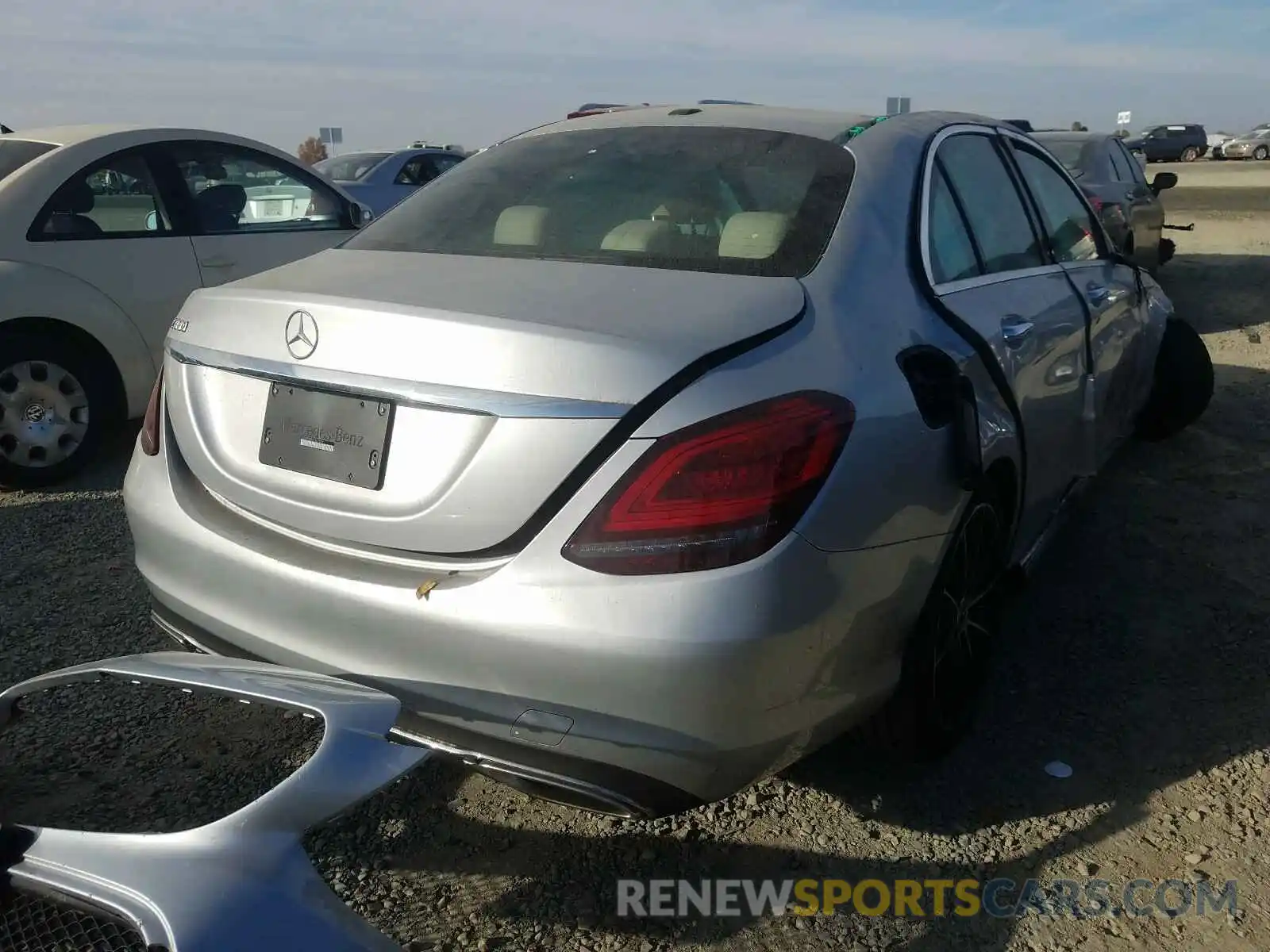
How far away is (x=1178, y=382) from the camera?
17.7 feet

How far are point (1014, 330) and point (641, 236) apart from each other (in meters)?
1.11

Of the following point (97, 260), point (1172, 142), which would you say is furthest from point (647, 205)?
point (1172, 142)

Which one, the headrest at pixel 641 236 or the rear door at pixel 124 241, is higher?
the headrest at pixel 641 236

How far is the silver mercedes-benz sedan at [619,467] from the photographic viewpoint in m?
1.87

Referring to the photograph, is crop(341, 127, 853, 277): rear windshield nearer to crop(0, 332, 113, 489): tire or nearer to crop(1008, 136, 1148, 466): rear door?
→ crop(1008, 136, 1148, 466): rear door

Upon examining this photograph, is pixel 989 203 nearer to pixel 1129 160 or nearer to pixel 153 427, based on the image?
pixel 153 427

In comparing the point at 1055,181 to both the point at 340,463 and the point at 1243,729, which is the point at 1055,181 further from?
the point at 340,463

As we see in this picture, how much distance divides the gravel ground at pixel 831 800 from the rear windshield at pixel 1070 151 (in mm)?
6788

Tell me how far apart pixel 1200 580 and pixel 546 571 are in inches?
124

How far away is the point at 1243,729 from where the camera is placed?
3062 mm

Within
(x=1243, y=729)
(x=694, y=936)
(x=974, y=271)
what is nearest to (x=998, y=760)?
(x=1243, y=729)

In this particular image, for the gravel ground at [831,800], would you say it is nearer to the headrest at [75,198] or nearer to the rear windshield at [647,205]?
the rear windshield at [647,205]

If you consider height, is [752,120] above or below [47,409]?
above

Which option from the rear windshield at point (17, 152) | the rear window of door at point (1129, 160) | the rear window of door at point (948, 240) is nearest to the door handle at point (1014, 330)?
the rear window of door at point (948, 240)
